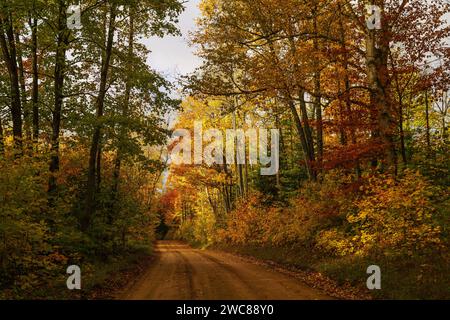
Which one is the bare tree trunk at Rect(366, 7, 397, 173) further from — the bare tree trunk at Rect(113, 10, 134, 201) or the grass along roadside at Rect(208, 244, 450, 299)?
the bare tree trunk at Rect(113, 10, 134, 201)

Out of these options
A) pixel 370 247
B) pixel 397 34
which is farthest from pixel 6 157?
pixel 397 34

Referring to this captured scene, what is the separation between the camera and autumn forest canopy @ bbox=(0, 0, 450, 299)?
1120 cm

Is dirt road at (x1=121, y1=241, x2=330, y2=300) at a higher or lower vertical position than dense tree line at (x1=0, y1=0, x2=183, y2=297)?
lower

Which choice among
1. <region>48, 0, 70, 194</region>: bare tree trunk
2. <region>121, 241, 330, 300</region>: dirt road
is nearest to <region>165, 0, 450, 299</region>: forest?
<region>121, 241, 330, 300</region>: dirt road

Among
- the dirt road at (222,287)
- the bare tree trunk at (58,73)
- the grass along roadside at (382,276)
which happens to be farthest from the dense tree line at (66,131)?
the grass along roadside at (382,276)

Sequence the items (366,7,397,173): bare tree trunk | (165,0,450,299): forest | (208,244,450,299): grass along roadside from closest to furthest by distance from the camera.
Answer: (208,244,450,299): grass along roadside
(165,0,450,299): forest
(366,7,397,173): bare tree trunk

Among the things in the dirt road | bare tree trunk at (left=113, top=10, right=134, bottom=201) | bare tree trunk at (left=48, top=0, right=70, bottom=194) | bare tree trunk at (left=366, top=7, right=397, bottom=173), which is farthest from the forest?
bare tree trunk at (left=48, top=0, right=70, bottom=194)

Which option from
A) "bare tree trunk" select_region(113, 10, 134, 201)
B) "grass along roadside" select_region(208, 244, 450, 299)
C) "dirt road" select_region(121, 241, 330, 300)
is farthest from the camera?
"bare tree trunk" select_region(113, 10, 134, 201)

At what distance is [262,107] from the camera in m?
23.1

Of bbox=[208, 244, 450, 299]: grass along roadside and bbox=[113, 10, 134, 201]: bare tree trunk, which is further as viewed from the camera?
bbox=[113, 10, 134, 201]: bare tree trunk

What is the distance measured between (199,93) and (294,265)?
9.55 m

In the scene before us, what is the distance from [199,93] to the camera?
820 inches

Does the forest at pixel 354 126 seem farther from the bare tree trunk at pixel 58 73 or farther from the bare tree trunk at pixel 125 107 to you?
the bare tree trunk at pixel 58 73
